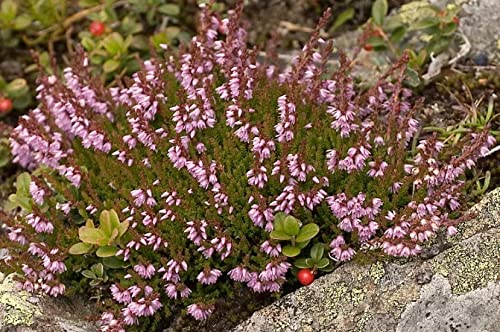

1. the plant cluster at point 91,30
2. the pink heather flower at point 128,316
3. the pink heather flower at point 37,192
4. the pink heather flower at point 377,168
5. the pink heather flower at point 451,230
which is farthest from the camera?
the plant cluster at point 91,30

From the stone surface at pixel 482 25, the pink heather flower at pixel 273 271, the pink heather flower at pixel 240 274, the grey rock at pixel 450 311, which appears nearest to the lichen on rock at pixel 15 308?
the pink heather flower at pixel 240 274

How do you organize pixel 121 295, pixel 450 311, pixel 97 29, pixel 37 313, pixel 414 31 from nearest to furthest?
pixel 450 311 → pixel 121 295 → pixel 37 313 → pixel 414 31 → pixel 97 29

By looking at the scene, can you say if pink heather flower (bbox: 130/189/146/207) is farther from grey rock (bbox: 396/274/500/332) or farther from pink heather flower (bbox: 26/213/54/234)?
grey rock (bbox: 396/274/500/332)

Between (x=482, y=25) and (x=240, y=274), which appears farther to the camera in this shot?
→ (x=482, y=25)

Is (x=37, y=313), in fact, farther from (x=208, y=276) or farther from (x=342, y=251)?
(x=342, y=251)

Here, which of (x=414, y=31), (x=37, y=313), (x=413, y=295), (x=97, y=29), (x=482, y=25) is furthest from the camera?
(x=97, y=29)

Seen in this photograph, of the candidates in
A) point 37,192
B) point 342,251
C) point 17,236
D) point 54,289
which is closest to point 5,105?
point 37,192

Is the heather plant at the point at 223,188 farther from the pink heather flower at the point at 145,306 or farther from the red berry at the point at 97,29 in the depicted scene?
the red berry at the point at 97,29
